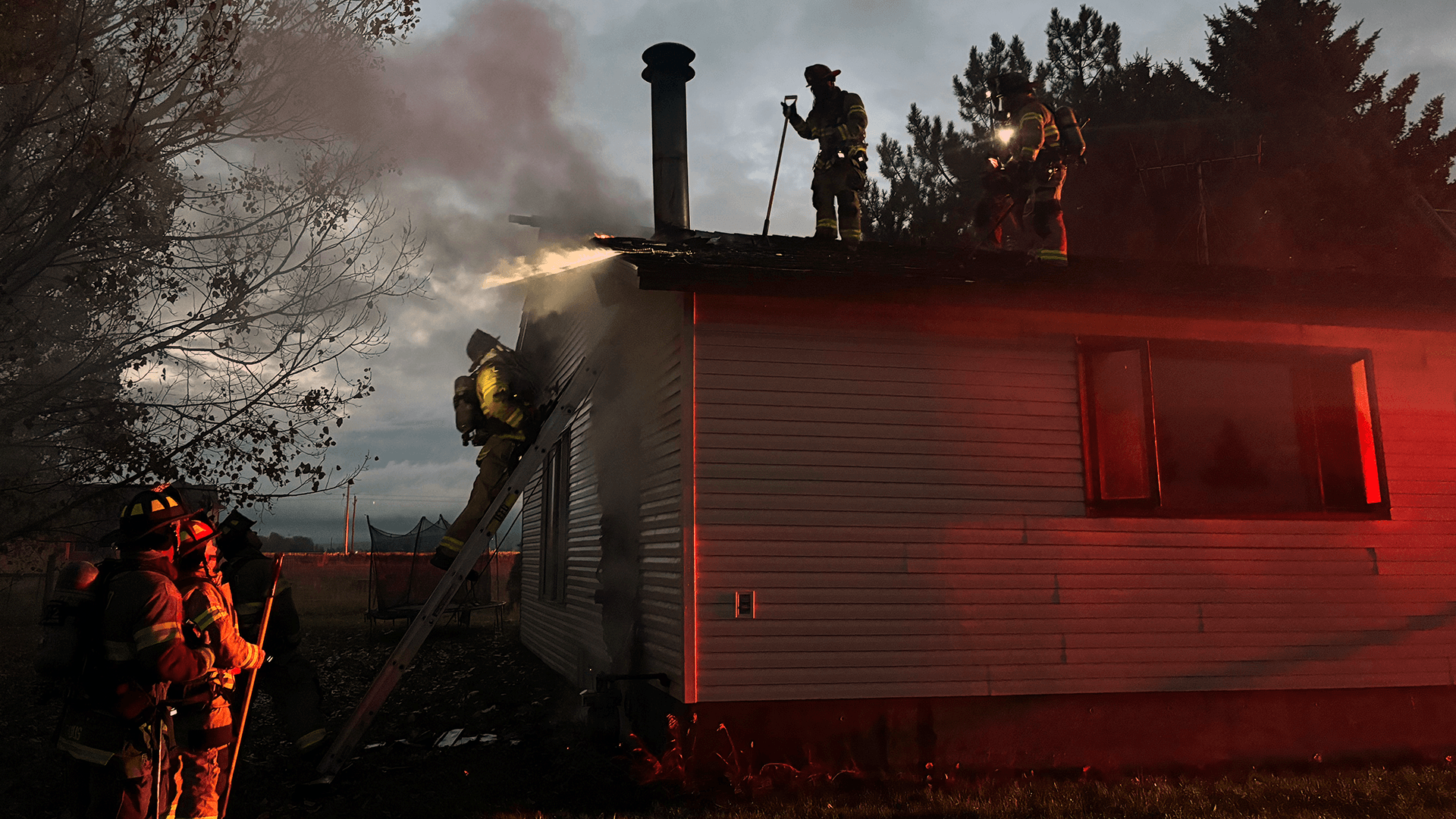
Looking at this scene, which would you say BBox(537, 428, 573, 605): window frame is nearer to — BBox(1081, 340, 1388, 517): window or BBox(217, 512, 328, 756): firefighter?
BBox(217, 512, 328, 756): firefighter

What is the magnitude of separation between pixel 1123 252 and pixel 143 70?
78.2ft

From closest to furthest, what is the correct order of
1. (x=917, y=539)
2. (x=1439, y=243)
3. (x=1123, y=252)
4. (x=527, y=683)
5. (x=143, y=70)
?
(x=917, y=539), (x=143, y=70), (x=527, y=683), (x=1439, y=243), (x=1123, y=252)

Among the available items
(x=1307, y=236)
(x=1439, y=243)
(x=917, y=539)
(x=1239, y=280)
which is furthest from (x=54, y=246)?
(x=1439, y=243)

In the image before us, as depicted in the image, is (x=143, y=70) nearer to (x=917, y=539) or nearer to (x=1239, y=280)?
(x=917, y=539)

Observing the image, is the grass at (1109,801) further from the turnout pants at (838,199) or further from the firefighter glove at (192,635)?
the turnout pants at (838,199)

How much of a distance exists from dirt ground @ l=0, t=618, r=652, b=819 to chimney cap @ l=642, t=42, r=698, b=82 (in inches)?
286

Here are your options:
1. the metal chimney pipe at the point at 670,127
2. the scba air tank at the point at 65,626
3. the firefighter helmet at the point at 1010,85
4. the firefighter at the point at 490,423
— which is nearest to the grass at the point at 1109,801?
the scba air tank at the point at 65,626

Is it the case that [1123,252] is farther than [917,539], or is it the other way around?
[1123,252]

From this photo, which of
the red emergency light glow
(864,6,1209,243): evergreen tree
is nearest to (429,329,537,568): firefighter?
the red emergency light glow

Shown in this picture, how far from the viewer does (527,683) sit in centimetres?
1040

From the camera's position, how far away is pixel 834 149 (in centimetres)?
1024

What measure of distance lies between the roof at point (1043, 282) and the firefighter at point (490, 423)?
88.1 inches

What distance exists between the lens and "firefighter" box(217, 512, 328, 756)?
5.93 meters

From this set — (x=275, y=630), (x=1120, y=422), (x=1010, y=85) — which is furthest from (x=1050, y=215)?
(x=275, y=630)
